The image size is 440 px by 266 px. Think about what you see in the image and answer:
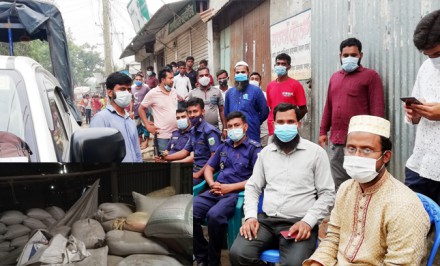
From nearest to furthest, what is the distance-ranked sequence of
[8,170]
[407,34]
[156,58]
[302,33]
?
[8,170], [407,34], [302,33], [156,58]

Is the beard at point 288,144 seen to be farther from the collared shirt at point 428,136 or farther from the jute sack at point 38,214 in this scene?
the jute sack at point 38,214

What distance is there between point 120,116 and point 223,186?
1042mm

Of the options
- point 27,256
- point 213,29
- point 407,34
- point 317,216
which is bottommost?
point 317,216

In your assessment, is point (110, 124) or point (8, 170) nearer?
point (8, 170)

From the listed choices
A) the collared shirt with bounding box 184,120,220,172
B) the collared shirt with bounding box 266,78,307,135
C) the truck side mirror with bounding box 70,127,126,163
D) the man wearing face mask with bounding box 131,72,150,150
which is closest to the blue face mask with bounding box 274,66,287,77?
the collared shirt with bounding box 266,78,307,135

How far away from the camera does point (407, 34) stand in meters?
3.74

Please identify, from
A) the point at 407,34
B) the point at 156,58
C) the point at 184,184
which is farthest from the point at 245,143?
the point at 156,58

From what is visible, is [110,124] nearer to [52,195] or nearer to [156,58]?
[52,195]

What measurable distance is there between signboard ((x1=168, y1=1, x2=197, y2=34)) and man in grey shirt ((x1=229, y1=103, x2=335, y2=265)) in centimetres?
1010

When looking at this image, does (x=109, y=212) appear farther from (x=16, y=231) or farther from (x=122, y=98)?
(x=122, y=98)

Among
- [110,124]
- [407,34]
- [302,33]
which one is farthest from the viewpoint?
[302,33]

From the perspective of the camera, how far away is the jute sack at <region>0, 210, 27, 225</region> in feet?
4.87

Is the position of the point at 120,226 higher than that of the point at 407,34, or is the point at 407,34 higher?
the point at 407,34

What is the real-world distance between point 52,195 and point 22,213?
0.41ft
